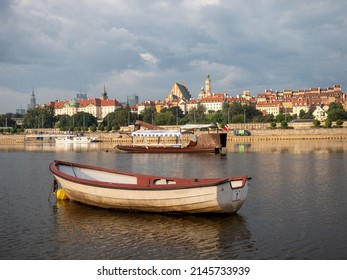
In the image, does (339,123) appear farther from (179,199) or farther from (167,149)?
(179,199)

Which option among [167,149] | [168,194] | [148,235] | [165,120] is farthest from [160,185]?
[165,120]

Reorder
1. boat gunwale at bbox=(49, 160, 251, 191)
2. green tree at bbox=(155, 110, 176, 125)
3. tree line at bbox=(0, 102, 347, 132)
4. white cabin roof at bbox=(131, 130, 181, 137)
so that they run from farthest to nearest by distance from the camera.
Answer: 1. green tree at bbox=(155, 110, 176, 125)
2. tree line at bbox=(0, 102, 347, 132)
3. white cabin roof at bbox=(131, 130, 181, 137)
4. boat gunwale at bbox=(49, 160, 251, 191)

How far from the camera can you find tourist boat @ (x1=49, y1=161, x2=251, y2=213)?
19.7 m

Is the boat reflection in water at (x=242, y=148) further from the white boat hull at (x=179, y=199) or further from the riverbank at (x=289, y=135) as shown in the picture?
the white boat hull at (x=179, y=199)

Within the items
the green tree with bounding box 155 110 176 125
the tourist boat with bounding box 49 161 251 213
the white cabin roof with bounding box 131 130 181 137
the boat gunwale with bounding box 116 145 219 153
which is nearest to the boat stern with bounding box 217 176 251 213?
the tourist boat with bounding box 49 161 251 213

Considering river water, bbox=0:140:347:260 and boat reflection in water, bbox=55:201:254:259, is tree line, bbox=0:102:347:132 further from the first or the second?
boat reflection in water, bbox=55:201:254:259

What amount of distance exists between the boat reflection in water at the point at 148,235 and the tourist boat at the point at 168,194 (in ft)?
1.40

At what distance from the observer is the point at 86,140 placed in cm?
13612

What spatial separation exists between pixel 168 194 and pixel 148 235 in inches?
110

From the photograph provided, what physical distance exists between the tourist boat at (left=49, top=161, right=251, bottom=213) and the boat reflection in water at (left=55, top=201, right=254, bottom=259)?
0.43 meters

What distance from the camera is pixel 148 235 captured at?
58.6ft

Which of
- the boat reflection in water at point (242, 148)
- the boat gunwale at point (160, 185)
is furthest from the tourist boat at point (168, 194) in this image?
the boat reflection in water at point (242, 148)

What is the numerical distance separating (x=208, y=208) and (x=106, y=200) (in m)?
5.23

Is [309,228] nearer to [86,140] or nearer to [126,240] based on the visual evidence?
[126,240]
